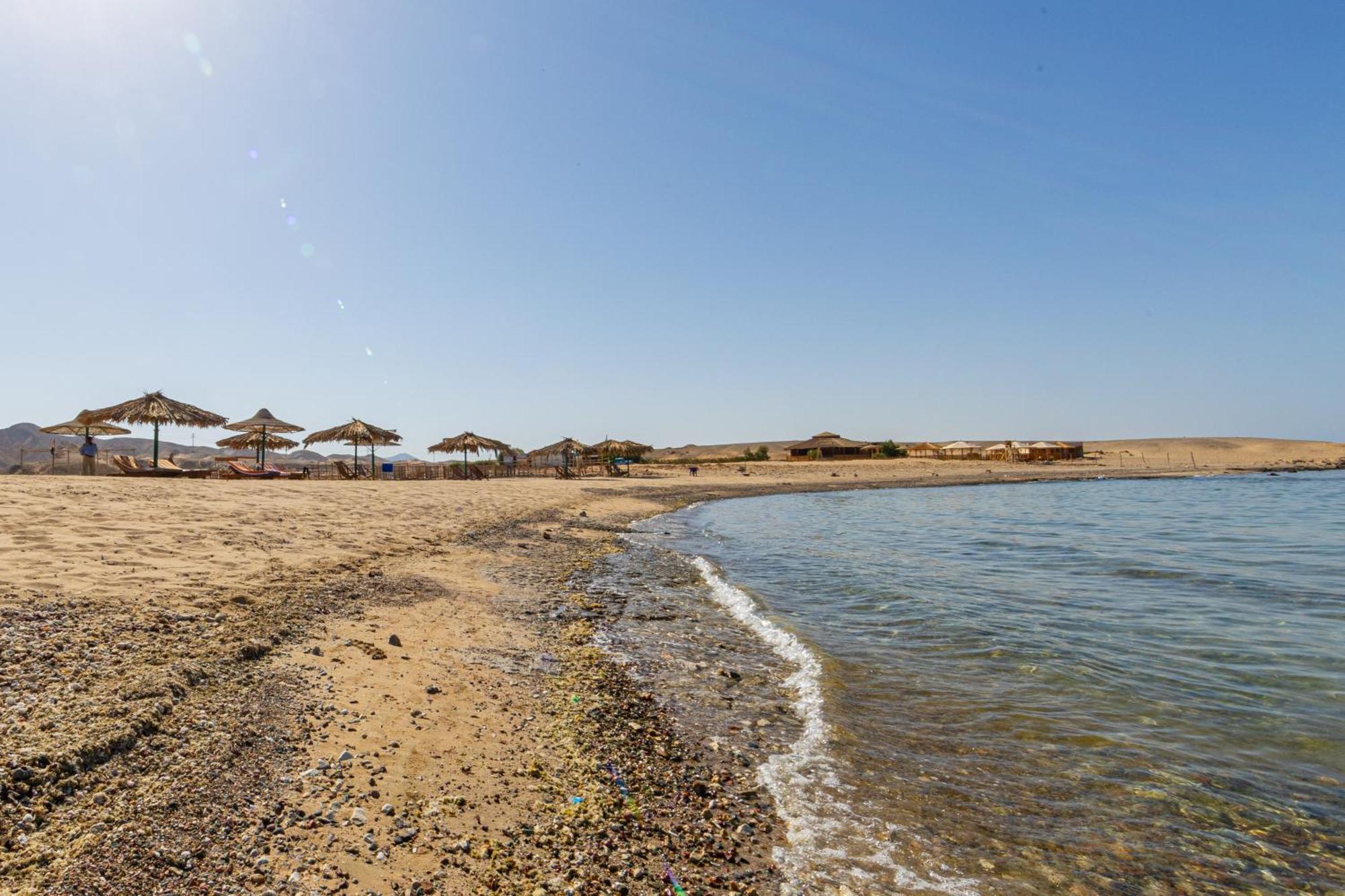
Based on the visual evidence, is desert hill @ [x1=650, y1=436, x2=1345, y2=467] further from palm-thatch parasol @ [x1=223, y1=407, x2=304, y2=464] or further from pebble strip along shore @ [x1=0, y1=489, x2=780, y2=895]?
pebble strip along shore @ [x1=0, y1=489, x2=780, y2=895]

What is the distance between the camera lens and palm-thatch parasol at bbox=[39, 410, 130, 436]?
20641 mm

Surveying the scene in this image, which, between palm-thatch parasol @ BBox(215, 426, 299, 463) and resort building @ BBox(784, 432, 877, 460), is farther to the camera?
resort building @ BBox(784, 432, 877, 460)

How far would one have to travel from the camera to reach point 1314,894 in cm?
296

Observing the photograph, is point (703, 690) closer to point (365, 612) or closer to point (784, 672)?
point (784, 672)

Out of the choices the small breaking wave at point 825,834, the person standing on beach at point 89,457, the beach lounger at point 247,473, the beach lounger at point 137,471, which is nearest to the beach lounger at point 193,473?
the beach lounger at point 137,471

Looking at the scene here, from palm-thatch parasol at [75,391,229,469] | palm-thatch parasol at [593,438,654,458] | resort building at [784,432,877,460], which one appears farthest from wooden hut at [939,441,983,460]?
palm-thatch parasol at [75,391,229,469]

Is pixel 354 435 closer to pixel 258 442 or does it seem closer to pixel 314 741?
pixel 258 442

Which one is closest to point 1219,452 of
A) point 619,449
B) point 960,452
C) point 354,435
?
point 960,452

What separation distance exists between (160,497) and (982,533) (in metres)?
18.5

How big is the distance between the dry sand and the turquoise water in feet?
2.96

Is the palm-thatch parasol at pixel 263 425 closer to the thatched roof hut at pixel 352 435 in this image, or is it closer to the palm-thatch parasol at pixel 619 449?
the thatched roof hut at pixel 352 435

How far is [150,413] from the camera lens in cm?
2002

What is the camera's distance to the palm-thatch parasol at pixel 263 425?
24750 mm

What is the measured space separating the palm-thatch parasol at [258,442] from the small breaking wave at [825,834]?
28086 millimetres
